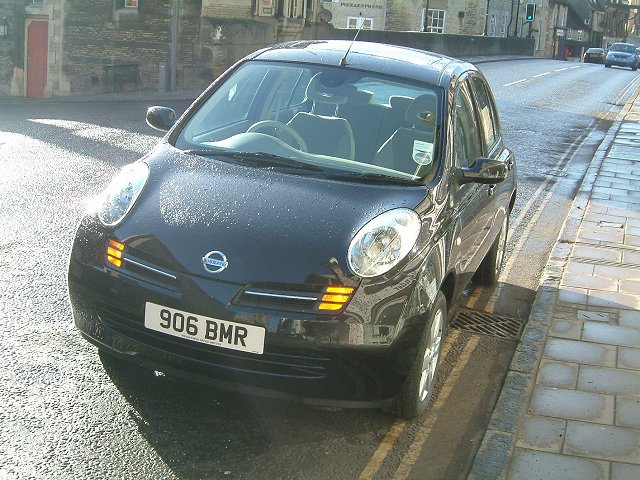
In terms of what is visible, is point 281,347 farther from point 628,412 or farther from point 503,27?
point 503,27

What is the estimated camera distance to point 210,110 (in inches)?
231

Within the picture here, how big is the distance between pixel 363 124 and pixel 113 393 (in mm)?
2013

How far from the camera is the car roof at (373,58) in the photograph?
589 centimetres

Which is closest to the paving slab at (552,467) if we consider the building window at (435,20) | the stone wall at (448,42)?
the stone wall at (448,42)

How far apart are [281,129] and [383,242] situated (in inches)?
52.0

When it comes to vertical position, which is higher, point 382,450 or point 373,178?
point 373,178

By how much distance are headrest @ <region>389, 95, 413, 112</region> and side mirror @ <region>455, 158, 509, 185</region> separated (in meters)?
0.50

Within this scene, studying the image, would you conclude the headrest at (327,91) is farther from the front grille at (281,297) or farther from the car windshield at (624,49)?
the car windshield at (624,49)

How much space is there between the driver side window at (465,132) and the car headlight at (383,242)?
979 millimetres

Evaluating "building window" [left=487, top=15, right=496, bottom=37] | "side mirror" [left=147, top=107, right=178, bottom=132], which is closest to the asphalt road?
"side mirror" [left=147, top=107, right=178, bottom=132]

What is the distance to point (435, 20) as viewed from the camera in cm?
7188

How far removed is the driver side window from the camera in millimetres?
5787

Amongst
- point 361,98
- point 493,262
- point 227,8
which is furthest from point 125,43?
point 361,98

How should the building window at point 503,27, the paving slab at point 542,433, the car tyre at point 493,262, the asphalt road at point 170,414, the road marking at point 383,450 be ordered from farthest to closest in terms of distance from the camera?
the building window at point 503,27, the car tyre at point 493,262, the paving slab at point 542,433, the road marking at point 383,450, the asphalt road at point 170,414
